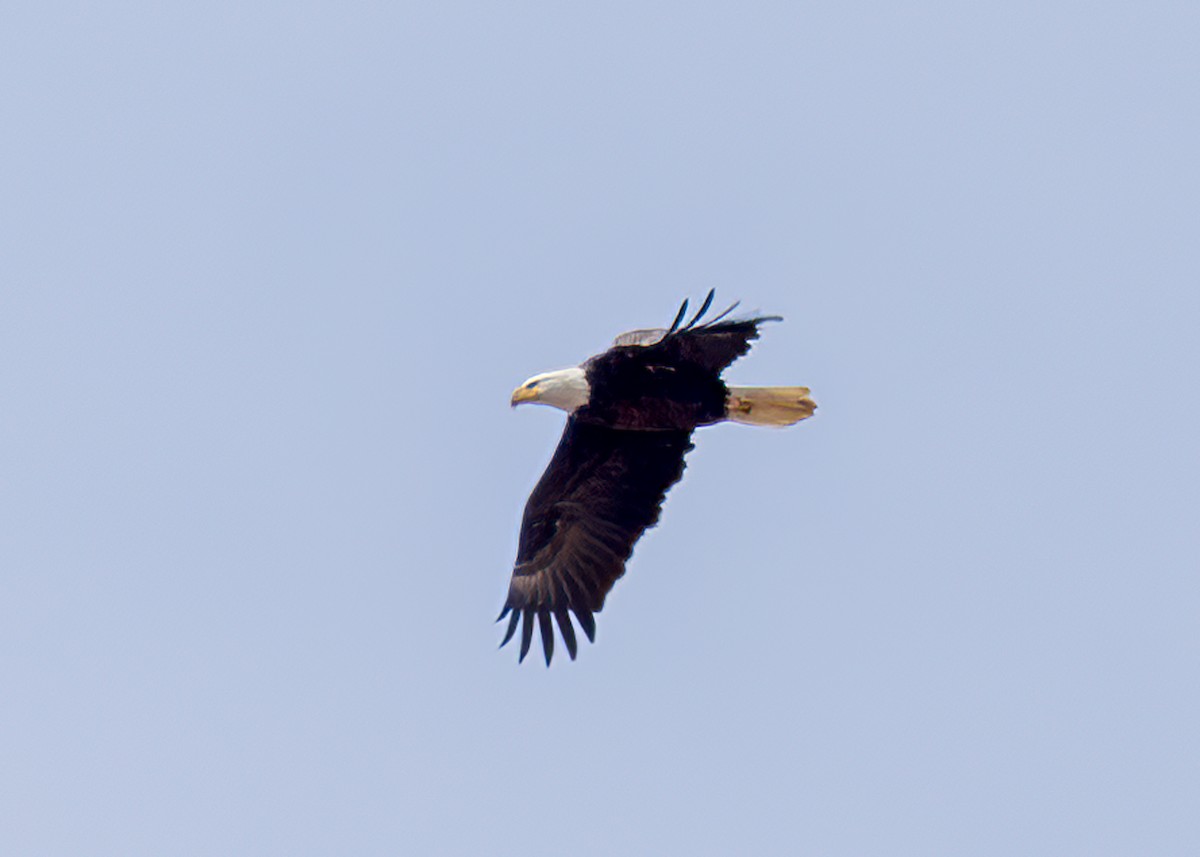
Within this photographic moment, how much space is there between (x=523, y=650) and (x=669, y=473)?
6.33 ft

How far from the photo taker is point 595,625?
47.9 ft

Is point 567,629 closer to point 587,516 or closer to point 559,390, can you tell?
point 587,516

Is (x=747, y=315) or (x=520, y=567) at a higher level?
(x=747, y=315)

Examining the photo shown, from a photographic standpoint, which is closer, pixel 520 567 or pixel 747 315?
pixel 747 315

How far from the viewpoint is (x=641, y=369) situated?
14.1 meters

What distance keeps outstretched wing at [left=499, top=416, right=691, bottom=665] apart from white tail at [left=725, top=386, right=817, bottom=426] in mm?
499

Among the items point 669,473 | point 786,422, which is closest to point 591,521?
point 669,473

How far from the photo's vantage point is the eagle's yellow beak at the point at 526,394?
47.6 ft

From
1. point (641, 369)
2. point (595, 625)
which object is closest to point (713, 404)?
point (641, 369)

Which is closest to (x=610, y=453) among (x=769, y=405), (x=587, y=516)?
(x=587, y=516)

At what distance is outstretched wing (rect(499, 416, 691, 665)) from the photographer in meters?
14.7

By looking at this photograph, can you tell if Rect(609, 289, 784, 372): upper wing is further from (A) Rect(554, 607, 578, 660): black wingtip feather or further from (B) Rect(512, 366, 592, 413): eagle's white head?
(A) Rect(554, 607, 578, 660): black wingtip feather

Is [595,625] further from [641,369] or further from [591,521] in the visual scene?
[641,369]

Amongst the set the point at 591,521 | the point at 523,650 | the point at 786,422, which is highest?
the point at 786,422
